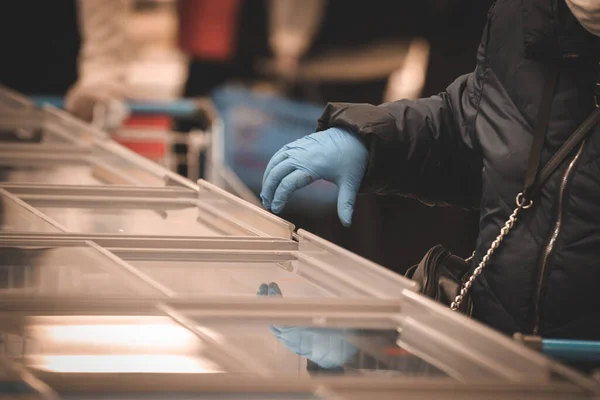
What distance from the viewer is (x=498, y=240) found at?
1797 mm

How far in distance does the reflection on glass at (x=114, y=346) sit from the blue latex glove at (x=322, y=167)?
2.18 feet

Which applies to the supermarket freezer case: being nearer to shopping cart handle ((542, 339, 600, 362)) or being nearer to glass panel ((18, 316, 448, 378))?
glass panel ((18, 316, 448, 378))

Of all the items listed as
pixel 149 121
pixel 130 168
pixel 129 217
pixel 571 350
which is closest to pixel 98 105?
pixel 149 121

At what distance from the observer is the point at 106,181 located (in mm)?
2496

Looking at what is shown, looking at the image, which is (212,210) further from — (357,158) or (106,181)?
(106,181)

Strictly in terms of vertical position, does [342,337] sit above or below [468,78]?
below

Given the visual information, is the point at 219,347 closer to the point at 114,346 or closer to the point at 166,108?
the point at 114,346

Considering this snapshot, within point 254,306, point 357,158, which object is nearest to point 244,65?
point 357,158

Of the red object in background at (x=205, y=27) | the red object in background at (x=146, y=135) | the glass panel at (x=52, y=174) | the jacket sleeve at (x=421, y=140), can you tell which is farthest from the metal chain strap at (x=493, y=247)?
the red object in background at (x=205, y=27)

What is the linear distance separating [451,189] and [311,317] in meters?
0.81

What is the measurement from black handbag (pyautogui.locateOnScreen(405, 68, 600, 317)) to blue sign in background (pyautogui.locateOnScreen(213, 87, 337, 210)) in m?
3.81

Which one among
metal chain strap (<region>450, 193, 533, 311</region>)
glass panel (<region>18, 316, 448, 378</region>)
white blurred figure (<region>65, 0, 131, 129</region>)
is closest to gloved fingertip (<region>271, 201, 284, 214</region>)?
metal chain strap (<region>450, 193, 533, 311</region>)

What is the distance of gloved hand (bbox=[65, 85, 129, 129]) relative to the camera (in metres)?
4.12

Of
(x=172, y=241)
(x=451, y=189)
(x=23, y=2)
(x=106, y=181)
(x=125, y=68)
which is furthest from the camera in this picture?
(x=23, y=2)
